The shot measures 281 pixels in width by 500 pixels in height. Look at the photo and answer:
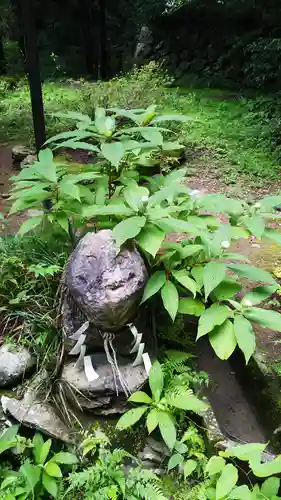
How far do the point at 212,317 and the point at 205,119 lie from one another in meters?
6.59

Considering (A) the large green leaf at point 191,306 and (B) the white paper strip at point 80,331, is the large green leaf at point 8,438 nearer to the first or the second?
(B) the white paper strip at point 80,331

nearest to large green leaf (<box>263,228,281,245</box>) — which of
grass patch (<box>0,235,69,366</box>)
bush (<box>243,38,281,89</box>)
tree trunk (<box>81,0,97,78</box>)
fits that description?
grass patch (<box>0,235,69,366</box>)

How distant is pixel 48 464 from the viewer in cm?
222

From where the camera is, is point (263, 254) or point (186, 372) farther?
point (263, 254)

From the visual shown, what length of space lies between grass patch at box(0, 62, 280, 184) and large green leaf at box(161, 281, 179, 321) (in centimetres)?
377

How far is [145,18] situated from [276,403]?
12.2 meters

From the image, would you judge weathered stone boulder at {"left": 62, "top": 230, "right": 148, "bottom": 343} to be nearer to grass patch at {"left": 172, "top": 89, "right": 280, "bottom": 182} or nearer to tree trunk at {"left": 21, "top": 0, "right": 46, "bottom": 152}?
tree trunk at {"left": 21, "top": 0, "right": 46, "bottom": 152}

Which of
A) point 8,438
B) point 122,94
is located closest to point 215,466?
point 8,438

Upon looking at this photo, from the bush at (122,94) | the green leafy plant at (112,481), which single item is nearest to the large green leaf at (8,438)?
the green leafy plant at (112,481)

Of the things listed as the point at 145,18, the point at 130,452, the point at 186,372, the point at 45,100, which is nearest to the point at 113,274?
the point at 186,372

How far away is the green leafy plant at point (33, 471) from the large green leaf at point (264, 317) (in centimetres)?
109

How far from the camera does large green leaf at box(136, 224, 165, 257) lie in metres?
2.29

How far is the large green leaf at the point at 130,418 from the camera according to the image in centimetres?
226

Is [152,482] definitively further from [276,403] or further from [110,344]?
[276,403]
